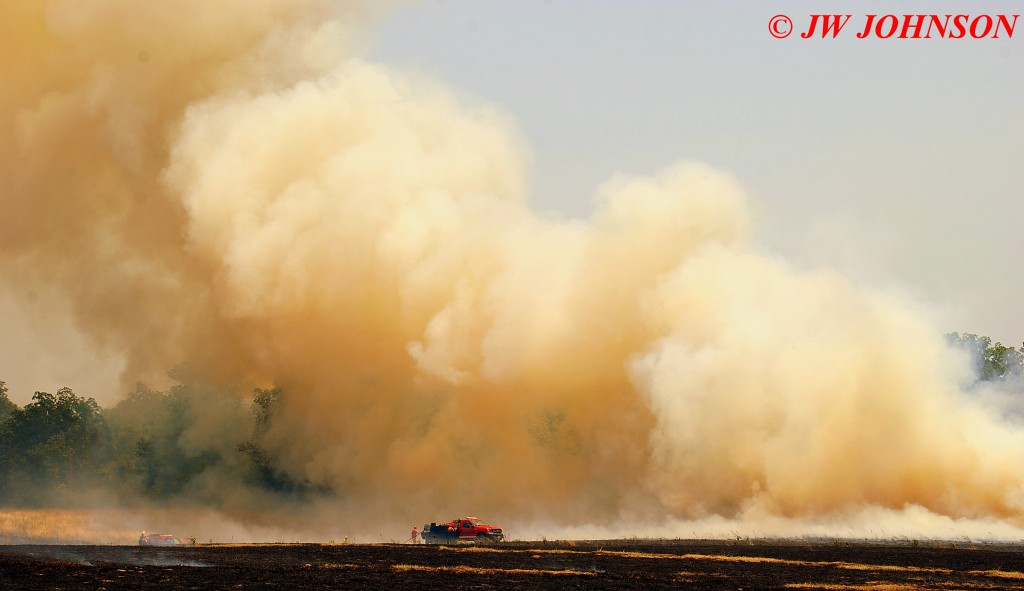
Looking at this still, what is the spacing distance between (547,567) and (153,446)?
3883 inches

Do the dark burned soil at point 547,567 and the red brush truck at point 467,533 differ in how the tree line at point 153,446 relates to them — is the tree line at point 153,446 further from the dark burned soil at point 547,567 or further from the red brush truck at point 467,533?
the dark burned soil at point 547,567

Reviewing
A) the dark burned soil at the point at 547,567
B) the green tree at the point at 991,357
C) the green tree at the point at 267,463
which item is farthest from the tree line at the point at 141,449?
the green tree at the point at 991,357

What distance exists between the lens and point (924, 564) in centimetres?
5509

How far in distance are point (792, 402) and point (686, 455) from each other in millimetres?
8404

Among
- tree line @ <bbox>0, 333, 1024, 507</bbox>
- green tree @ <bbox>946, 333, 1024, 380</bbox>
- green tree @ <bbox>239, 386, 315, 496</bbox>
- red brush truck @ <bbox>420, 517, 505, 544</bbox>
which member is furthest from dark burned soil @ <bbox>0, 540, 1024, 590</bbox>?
green tree @ <bbox>946, 333, 1024, 380</bbox>

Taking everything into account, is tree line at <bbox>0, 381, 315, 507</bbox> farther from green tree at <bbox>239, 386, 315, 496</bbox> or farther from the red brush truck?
the red brush truck

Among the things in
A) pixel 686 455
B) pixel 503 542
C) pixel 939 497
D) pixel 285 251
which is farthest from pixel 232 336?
pixel 939 497

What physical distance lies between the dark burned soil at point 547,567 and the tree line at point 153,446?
1552 inches

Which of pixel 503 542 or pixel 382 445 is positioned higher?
pixel 382 445

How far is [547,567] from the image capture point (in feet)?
187

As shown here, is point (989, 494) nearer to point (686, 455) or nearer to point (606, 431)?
point (686, 455)

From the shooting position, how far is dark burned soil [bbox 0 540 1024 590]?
4706 cm

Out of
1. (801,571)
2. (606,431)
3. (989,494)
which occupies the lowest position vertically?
(801,571)

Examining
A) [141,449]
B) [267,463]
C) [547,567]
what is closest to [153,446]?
[141,449]
